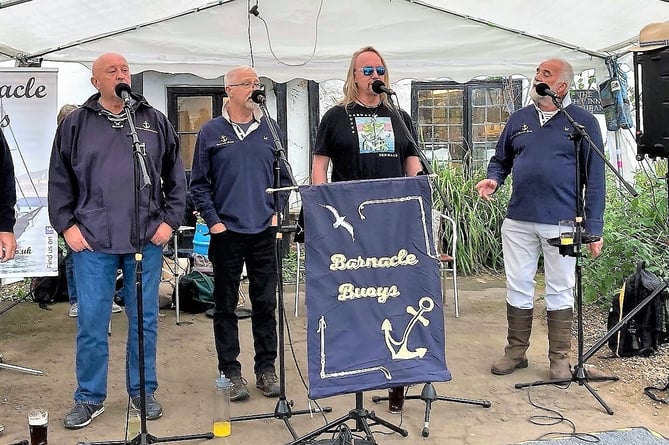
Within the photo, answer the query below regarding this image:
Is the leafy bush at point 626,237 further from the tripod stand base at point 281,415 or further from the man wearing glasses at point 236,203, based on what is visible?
the tripod stand base at point 281,415

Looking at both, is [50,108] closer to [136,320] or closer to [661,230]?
[136,320]

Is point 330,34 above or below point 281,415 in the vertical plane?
above

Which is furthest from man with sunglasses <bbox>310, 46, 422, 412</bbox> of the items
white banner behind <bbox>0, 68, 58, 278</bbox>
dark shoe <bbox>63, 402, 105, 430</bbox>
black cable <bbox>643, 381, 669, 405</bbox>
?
white banner behind <bbox>0, 68, 58, 278</bbox>

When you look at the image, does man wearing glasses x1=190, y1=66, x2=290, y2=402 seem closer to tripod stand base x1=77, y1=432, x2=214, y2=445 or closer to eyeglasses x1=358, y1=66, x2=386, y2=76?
tripod stand base x1=77, y1=432, x2=214, y2=445

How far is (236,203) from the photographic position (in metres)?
3.71

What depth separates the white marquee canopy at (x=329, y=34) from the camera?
531cm

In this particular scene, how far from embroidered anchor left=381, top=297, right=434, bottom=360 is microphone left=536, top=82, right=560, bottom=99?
150 cm

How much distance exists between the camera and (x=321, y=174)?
3582 mm

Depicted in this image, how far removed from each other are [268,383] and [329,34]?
10.3 ft

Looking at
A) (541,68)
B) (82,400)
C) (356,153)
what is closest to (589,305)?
(541,68)

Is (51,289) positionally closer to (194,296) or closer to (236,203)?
(194,296)

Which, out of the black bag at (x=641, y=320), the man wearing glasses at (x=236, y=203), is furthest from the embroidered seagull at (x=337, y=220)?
the black bag at (x=641, y=320)

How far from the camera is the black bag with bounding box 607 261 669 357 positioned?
4.55m

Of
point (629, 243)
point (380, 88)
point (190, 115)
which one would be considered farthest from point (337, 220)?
point (190, 115)
